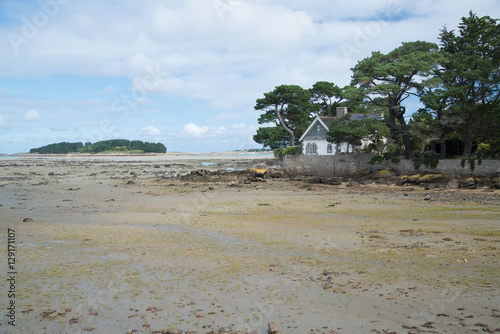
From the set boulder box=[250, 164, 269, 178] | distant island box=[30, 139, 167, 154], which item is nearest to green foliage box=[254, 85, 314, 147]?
boulder box=[250, 164, 269, 178]

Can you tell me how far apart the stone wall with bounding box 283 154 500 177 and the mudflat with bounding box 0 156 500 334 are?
9.09 metres

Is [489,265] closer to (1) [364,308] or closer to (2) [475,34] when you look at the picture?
(1) [364,308]

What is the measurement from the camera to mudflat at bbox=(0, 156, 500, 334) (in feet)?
17.9

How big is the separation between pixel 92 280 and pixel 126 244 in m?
2.63

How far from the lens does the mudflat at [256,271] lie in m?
5.47

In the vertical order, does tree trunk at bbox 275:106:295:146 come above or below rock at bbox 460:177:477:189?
above

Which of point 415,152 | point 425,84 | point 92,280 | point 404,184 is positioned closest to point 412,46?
point 425,84

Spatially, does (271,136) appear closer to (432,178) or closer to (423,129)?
(423,129)

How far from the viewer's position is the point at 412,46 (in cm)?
2658

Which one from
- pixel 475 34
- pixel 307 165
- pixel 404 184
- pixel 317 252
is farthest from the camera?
pixel 307 165

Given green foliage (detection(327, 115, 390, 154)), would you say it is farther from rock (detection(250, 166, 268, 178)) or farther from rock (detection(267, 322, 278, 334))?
rock (detection(267, 322, 278, 334))

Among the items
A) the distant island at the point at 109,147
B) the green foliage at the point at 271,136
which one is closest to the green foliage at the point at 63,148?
the distant island at the point at 109,147

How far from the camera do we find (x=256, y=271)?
7.55 meters

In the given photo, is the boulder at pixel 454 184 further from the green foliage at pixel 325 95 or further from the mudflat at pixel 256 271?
the green foliage at pixel 325 95
